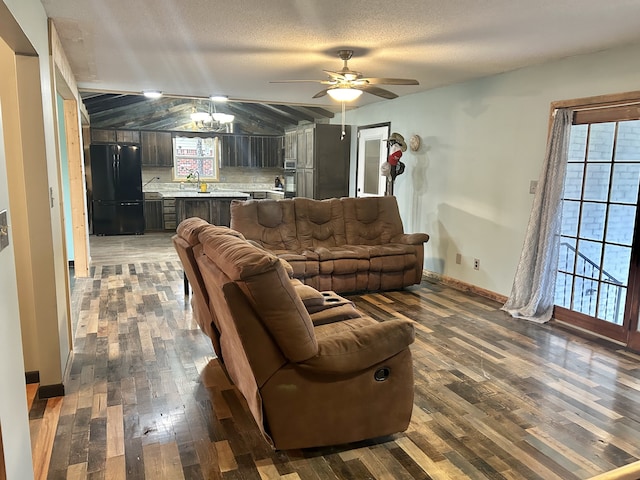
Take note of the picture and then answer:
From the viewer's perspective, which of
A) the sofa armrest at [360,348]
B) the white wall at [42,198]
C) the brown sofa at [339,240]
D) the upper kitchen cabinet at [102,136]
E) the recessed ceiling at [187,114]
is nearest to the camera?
the sofa armrest at [360,348]

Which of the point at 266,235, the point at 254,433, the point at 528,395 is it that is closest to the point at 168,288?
the point at 266,235

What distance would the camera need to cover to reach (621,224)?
3.69m

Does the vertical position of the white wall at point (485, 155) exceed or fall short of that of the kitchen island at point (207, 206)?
it exceeds it

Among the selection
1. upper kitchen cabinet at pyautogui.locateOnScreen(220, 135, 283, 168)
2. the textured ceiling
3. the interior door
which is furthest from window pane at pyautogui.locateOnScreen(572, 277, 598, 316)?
upper kitchen cabinet at pyautogui.locateOnScreen(220, 135, 283, 168)

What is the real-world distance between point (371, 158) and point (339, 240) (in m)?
2.39

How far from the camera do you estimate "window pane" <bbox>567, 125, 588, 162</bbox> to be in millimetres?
3941

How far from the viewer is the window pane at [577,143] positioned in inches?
155

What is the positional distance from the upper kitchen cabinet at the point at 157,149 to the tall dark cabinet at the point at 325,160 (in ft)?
11.2

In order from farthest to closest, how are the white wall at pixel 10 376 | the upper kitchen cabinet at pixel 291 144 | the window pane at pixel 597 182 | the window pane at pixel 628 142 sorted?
the upper kitchen cabinet at pixel 291 144 < the window pane at pixel 597 182 < the window pane at pixel 628 142 < the white wall at pixel 10 376

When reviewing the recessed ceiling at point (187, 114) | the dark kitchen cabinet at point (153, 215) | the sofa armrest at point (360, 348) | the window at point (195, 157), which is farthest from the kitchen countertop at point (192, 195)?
the sofa armrest at point (360, 348)

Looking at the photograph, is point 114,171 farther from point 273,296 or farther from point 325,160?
point 273,296

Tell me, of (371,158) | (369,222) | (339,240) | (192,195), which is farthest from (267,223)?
(192,195)

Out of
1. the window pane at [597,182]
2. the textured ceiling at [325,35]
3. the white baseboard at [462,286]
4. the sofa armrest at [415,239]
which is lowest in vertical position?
the white baseboard at [462,286]

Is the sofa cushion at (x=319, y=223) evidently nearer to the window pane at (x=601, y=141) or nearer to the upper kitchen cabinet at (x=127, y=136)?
the window pane at (x=601, y=141)
